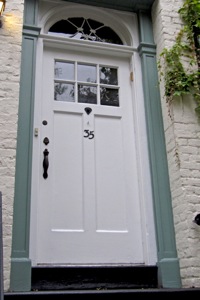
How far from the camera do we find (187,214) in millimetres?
3242

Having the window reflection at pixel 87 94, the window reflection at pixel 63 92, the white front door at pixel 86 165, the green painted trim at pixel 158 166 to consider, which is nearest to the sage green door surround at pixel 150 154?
the green painted trim at pixel 158 166

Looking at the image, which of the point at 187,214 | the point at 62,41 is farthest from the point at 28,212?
the point at 62,41

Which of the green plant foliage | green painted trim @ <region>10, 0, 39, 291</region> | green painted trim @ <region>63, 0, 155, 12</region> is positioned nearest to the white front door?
green painted trim @ <region>10, 0, 39, 291</region>

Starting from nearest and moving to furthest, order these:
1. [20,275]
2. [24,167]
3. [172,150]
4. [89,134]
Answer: [20,275] → [24,167] → [172,150] → [89,134]

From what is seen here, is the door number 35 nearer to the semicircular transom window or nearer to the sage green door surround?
the sage green door surround

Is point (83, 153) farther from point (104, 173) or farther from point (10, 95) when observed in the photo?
point (10, 95)

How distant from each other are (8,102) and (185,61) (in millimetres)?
1792

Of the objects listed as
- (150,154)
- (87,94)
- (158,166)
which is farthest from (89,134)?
(158,166)

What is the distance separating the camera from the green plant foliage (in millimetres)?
3635

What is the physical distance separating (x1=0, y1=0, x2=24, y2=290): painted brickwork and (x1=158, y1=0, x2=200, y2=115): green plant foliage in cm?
140

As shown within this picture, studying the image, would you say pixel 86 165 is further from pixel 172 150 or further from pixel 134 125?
pixel 172 150

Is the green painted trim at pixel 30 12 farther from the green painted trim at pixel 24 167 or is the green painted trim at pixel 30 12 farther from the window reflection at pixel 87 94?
the window reflection at pixel 87 94

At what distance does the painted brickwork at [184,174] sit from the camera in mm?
→ 3156

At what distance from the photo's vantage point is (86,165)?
3518 mm
